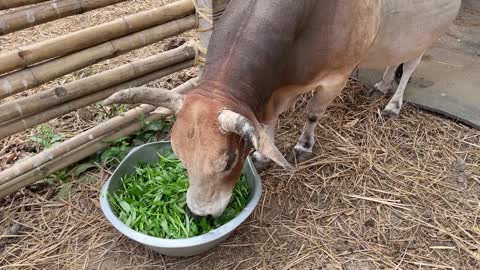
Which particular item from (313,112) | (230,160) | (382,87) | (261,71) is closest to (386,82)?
(382,87)

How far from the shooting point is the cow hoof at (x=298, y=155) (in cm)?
319

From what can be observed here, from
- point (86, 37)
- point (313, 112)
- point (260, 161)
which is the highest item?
point (86, 37)

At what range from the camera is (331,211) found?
9.41ft

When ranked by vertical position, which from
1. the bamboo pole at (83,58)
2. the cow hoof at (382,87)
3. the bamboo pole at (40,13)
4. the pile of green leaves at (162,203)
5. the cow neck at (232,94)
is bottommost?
the cow hoof at (382,87)

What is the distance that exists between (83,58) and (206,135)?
52.2 inches

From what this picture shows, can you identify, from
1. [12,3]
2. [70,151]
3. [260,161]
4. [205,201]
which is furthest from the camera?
[260,161]

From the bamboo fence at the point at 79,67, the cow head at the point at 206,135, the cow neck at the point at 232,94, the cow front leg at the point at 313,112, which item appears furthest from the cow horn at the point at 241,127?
the cow front leg at the point at 313,112

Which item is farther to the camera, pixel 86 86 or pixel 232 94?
pixel 86 86

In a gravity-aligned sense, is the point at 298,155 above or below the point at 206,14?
below

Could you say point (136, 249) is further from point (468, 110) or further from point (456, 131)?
point (468, 110)

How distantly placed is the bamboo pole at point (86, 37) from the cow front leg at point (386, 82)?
162cm

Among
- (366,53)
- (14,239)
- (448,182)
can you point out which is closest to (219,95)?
(366,53)

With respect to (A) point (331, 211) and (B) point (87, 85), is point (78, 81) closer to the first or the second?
(B) point (87, 85)

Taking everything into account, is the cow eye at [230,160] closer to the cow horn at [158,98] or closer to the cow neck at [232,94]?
the cow neck at [232,94]
